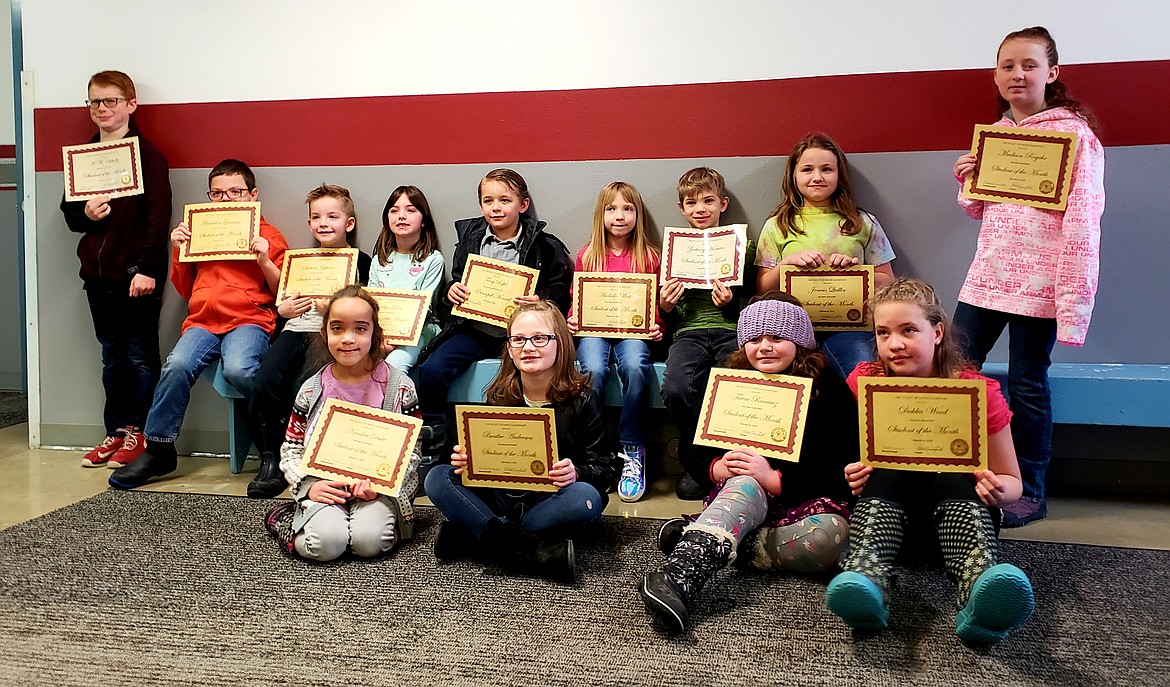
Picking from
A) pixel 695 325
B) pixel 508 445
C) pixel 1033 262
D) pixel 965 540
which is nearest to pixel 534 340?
pixel 508 445

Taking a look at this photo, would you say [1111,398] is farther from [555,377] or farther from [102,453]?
[102,453]

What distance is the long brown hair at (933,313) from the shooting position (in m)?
2.32

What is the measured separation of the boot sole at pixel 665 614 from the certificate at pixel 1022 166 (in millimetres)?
1843

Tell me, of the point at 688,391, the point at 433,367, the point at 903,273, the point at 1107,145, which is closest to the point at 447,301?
the point at 433,367

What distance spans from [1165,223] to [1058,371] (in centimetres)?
73

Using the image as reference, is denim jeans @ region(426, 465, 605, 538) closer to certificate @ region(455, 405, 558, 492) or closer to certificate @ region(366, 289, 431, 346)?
certificate @ region(455, 405, 558, 492)

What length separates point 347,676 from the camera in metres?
1.86

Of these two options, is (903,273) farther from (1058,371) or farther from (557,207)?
(557,207)

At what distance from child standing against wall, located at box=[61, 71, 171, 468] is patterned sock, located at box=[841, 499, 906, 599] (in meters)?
3.15

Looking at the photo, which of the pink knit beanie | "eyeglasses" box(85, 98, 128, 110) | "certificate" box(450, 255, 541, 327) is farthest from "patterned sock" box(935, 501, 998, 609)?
"eyeglasses" box(85, 98, 128, 110)

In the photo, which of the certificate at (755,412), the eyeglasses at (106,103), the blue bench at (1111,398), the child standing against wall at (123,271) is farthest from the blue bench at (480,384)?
the eyeglasses at (106,103)

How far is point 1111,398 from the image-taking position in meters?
3.06

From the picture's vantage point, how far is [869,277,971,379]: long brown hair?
2322mm

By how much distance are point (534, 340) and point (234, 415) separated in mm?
1701
